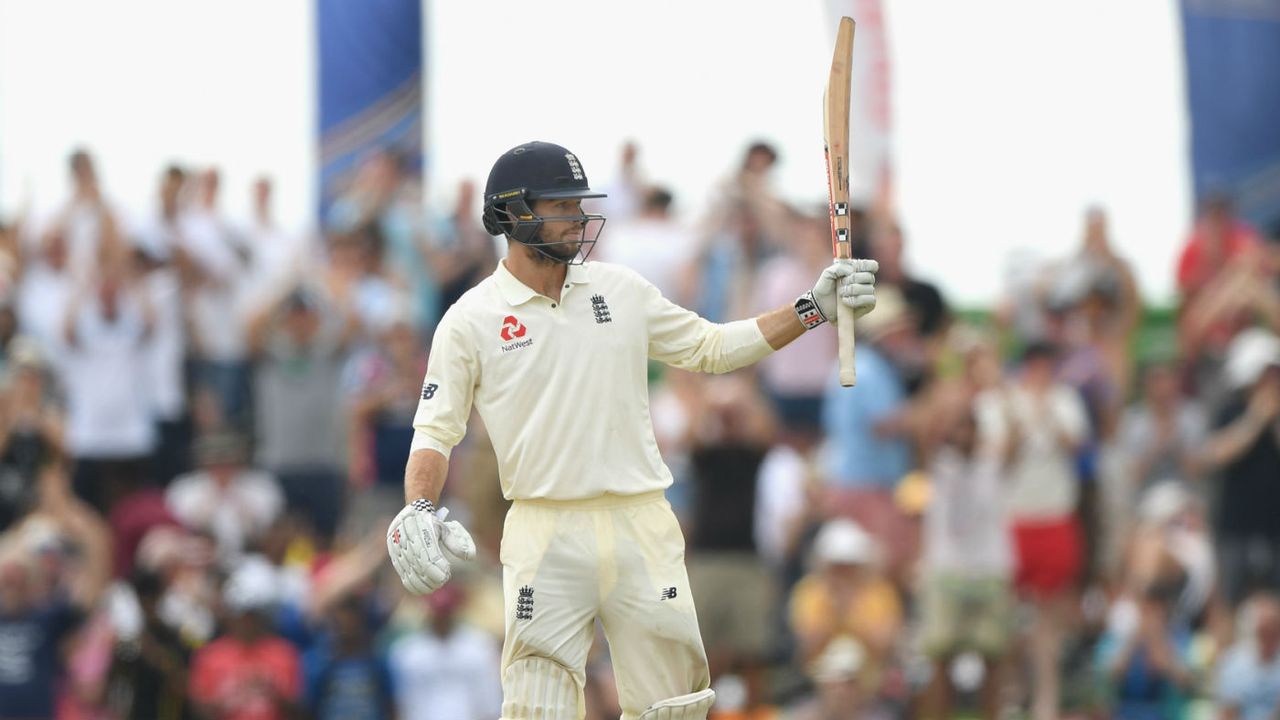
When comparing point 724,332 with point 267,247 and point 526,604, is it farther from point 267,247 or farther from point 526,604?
point 267,247

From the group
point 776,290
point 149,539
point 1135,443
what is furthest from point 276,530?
point 1135,443

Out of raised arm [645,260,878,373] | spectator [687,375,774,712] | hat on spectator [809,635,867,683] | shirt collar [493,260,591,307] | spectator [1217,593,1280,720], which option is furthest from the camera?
spectator [1217,593,1280,720]

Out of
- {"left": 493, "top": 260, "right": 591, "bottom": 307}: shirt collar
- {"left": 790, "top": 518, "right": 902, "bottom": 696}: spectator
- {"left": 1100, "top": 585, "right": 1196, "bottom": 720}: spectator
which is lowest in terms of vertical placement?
{"left": 1100, "top": 585, "right": 1196, "bottom": 720}: spectator

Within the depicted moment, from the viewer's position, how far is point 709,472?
1265cm

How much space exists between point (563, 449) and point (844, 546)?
5382 mm

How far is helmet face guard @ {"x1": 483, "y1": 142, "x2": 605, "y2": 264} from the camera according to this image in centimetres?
750

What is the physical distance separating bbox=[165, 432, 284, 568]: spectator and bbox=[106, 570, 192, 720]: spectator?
3.20 feet

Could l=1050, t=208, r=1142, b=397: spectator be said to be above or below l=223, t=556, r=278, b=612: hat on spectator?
above

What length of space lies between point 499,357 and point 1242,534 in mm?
7381

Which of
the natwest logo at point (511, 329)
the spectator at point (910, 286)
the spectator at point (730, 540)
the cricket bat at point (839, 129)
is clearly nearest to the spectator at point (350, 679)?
the spectator at point (730, 540)

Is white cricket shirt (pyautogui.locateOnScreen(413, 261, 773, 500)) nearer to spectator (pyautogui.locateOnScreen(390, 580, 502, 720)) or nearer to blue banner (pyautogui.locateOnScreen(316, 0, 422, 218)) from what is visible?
spectator (pyautogui.locateOnScreen(390, 580, 502, 720))

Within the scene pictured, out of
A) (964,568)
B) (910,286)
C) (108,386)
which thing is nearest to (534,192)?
(964,568)

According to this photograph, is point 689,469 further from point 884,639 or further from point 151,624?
point 151,624

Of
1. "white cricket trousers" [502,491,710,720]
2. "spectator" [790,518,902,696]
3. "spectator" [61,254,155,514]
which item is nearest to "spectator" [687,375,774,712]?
"spectator" [790,518,902,696]
